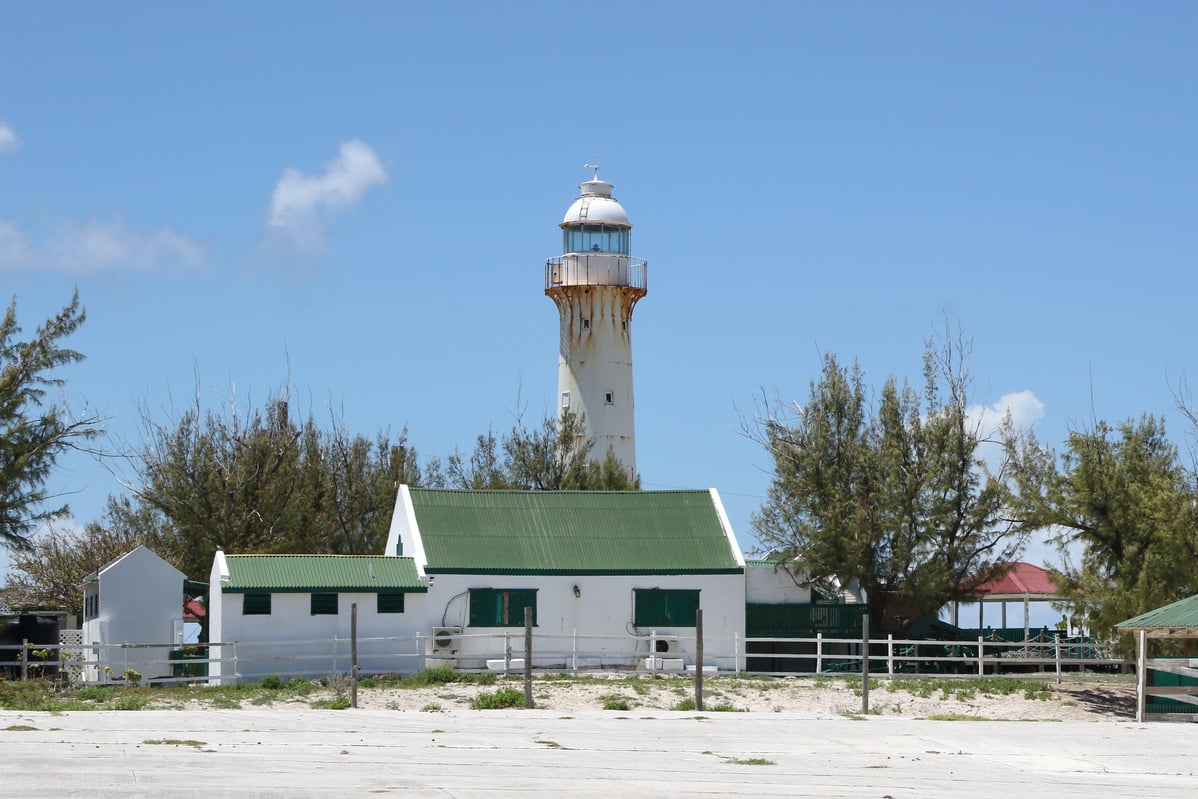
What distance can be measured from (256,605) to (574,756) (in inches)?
662

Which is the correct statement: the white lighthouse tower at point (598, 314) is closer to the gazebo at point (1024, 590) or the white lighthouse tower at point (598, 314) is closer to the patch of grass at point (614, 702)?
the gazebo at point (1024, 590)

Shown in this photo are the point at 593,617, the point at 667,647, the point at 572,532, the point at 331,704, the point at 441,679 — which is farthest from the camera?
the point at 572,532

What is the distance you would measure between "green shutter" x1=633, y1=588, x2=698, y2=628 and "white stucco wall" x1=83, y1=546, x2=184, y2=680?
10283 mm

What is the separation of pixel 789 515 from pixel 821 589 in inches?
83.5

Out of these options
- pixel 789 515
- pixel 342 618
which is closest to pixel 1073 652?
pixel 789 515

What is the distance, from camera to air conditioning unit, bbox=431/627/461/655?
128ft

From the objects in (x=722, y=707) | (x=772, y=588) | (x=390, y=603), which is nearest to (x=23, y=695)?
(x=390, y=603)

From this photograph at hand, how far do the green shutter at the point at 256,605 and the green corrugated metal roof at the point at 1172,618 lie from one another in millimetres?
17740

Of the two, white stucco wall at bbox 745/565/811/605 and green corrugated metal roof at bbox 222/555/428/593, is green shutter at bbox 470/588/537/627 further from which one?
white stucco wall at bbox 745/565/811/605

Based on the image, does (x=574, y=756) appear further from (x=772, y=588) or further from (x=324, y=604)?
(x=772, y=588)

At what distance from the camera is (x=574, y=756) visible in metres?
22.8

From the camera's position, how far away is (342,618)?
126ft

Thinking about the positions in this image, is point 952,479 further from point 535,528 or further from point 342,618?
point 342,618

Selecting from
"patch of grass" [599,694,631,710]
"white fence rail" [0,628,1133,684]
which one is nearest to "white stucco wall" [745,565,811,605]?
"white fence rail" [0,628,1133,684]
